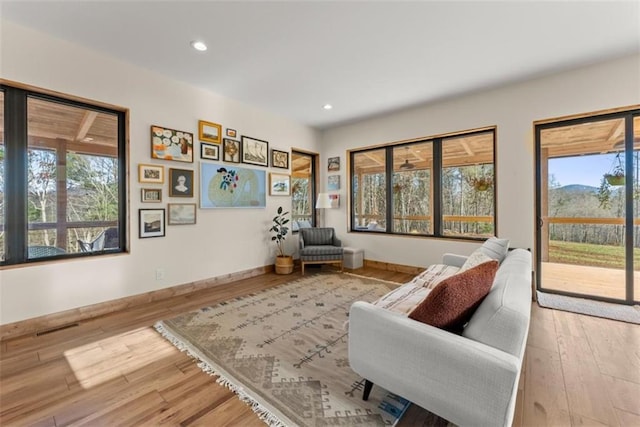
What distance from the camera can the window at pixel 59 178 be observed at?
2525mm

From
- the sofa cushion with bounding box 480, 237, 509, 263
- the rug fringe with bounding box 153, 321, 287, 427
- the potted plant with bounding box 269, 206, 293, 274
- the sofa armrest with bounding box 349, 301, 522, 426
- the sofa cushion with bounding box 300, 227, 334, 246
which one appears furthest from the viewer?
the sofa cushion with bounding box 300, 227, 334, 246

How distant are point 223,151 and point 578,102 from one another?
15.3 feet

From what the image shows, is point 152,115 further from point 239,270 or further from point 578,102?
point 578,102

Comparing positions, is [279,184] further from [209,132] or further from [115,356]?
[115,356]

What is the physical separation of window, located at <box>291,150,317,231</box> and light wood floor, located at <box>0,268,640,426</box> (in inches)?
128

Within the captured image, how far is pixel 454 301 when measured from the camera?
1.29 m

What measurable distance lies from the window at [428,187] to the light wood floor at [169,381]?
6.49ft

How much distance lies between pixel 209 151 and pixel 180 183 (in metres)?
0.63

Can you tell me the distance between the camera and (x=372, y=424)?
1.43m

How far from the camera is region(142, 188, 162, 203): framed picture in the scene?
129 inches

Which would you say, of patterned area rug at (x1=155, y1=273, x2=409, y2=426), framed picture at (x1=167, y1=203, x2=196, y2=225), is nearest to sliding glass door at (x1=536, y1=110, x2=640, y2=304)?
patterned area rug at (x1=155, y1=273, x2=409, y2=426)

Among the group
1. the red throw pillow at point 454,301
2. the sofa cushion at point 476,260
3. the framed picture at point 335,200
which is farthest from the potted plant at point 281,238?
the red throw pillow at point 454,301

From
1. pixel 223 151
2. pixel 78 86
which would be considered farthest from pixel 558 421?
pixel 78 86

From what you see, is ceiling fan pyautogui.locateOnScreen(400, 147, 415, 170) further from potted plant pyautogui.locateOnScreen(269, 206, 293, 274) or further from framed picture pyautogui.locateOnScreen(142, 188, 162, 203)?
framed picture pyautogui.locateOnScreen(142, 188, 162, 203)
